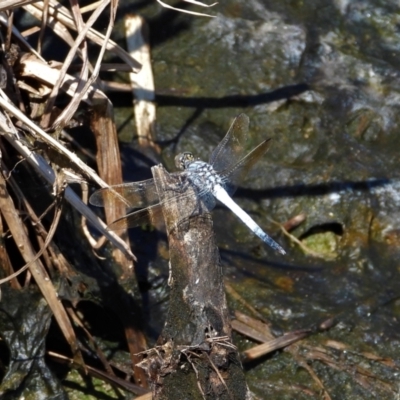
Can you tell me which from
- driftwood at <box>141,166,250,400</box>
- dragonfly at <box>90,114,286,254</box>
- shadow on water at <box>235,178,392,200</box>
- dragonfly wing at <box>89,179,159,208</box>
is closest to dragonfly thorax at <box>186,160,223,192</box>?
dragonfly at <box>90,114,286,254</box>

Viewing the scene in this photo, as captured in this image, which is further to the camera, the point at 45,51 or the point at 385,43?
the point at 385,43

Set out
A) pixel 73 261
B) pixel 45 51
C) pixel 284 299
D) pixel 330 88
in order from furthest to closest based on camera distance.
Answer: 1. pixel 330 88
2. pixel 45 51
3. pixel 284 299
4. pixel 73 261

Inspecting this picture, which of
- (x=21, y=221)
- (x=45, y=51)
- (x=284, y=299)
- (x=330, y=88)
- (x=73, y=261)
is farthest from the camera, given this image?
(x=330, y=88)

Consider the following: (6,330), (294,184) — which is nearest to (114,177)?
(6,330)

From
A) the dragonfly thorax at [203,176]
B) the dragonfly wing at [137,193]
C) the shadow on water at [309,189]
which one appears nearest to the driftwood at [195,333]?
the dragonfly thorax at [203,176]

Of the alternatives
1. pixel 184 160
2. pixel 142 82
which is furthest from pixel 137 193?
pixel 142 82

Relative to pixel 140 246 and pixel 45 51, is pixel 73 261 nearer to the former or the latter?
pixel 140 246

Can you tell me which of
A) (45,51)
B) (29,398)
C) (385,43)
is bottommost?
(29,398)

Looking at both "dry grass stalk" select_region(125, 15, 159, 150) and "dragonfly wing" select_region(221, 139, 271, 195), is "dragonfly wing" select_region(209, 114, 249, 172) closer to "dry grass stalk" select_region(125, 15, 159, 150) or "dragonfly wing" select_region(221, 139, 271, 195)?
"dragonfly wing" select_region(221, 139, 271, 195)

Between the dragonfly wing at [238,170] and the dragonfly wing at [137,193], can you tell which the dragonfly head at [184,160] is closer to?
the dragonfly wing at [238,170]
